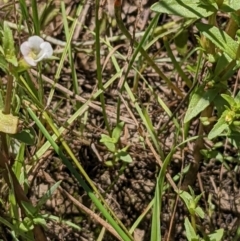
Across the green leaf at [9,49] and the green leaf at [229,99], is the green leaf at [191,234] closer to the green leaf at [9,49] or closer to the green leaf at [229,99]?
the green leaf at [229,99]

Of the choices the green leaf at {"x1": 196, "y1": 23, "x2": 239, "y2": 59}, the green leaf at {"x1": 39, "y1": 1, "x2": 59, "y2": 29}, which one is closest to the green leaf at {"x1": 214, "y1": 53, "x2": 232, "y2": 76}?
the green leaf at {"x1": 196, "y1": 23, "x2": 239, "y2": 59}

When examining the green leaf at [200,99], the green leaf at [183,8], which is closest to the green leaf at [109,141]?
the green leaf at [200,99]

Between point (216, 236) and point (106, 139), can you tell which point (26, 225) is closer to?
point (106, 139)

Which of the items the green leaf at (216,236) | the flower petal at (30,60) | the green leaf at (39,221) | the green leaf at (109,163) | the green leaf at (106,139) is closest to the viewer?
the flower petal at (30,60)

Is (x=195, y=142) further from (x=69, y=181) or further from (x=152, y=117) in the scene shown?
(x=69, y=181)

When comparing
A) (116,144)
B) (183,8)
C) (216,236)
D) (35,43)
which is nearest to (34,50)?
(35,43)

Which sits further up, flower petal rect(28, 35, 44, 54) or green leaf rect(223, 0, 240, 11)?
flower petal rect(28, 35, 44, 54)

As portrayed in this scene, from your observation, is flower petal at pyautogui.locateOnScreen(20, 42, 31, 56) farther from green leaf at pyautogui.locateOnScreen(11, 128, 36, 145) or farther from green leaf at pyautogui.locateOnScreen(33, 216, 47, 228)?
green leaf at pyautogui.locateOnScreen(33, 216, 47, 228)
